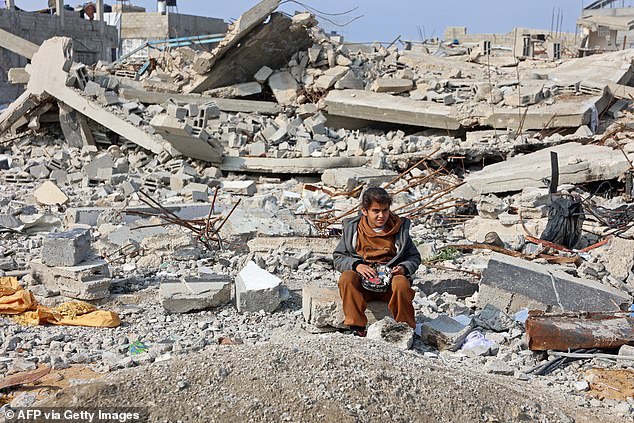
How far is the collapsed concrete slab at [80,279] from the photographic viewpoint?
5.86m

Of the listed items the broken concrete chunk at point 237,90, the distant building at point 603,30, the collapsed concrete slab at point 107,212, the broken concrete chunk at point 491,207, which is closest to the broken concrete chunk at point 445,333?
the broken concrete chunk at point 491,207

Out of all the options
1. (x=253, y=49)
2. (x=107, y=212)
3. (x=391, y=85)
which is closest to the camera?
(x=107, y=212)

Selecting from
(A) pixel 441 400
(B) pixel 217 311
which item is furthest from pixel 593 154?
(A) pixel 441 400

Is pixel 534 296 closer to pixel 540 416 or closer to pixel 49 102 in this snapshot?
pixel 540 416

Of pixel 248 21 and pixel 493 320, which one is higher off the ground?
pixel 248 21

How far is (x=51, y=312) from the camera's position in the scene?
5.42 meters

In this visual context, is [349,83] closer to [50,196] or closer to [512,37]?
[50,196]

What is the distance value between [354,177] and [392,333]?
6.63 metres

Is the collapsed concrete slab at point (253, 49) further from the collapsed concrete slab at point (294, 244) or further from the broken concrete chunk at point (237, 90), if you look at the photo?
the collapsed concrete slab at point (294, 244)

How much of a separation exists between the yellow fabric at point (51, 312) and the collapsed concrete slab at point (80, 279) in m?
0.17

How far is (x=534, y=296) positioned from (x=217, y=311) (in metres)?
2.48

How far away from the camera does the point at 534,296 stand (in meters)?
5.58

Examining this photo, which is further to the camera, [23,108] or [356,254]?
[23,108]

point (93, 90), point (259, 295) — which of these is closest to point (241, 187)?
point (93, 90)
